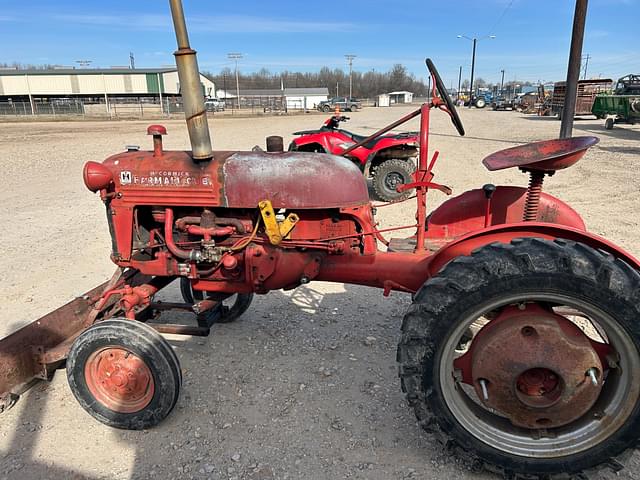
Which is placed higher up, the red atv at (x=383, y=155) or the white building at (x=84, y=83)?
the white building at (x=84, y=83)

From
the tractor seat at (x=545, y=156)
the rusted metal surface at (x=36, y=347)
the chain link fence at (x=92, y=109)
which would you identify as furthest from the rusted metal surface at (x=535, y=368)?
the chain link fence at (x=92, y=109)

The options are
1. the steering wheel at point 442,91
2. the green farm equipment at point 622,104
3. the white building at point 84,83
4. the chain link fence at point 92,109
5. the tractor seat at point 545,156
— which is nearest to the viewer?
the tractor seat at point 545,156

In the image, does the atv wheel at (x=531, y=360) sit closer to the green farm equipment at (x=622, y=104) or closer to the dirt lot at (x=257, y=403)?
the dirt lot at (x=257, y=403)

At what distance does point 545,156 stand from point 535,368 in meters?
1.09

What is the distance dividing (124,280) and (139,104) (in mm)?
49627

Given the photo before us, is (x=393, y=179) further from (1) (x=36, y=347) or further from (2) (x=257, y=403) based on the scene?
(1) (x=36, y=347)

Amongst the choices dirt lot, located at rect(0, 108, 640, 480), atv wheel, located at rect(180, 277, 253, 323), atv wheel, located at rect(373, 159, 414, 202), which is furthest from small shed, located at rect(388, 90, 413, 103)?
atv wheel, located at rect(180, 277, 253, 323)

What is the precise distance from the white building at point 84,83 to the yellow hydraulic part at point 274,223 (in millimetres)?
49040

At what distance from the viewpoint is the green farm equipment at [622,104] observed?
65.4 ft

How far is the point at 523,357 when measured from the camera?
81.3 inches

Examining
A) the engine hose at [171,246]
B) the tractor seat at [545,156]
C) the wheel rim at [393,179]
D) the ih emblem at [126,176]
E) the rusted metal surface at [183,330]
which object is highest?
the tractor seat at [545,156]

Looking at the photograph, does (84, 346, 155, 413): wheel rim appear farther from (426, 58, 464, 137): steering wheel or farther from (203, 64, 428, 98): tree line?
(203, 64, 428, 98): tree line

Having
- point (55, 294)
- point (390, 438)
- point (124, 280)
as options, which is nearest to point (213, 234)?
point (124, 280)

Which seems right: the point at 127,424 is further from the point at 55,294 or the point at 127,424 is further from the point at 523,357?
the point at 55,294
